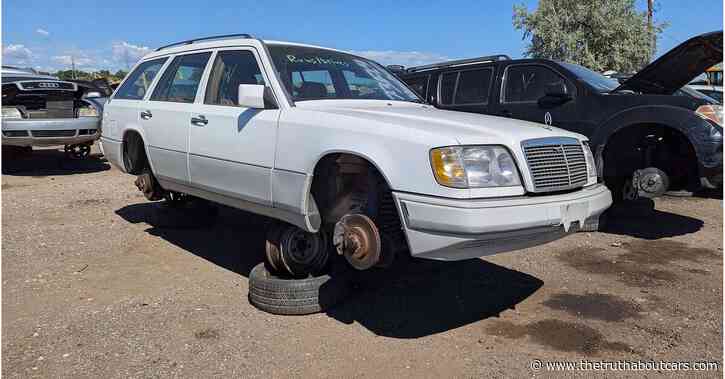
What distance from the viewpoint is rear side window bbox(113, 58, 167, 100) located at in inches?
216

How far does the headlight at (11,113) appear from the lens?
9117 millimetres

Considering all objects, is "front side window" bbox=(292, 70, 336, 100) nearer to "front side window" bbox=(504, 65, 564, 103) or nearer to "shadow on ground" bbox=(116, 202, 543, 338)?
"shadow on ground" bbox=(116, 202, 543, 338)

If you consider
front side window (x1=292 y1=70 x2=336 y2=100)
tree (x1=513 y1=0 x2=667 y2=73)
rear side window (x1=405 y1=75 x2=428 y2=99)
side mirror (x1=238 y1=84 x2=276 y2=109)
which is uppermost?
tree (x1=513 y1=0 x2=667 y2=73)

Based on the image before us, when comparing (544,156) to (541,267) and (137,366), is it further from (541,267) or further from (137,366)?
(137,366)

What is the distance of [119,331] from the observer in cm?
360

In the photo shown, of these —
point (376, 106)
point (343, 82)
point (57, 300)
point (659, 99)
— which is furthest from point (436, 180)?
point (659, 99)

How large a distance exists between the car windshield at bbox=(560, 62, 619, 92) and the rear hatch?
307 inches

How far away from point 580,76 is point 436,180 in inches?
165

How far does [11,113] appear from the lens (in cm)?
916

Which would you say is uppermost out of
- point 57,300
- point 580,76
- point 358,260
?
point 580,76

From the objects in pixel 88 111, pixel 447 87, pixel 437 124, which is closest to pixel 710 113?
pixel 447 87

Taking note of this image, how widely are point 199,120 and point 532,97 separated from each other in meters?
3.97

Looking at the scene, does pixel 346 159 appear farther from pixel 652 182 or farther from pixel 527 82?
pixel 527 82

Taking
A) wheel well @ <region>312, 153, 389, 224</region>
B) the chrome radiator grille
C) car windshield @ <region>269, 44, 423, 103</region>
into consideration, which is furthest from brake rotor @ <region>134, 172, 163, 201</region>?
the chrome radiator grille
